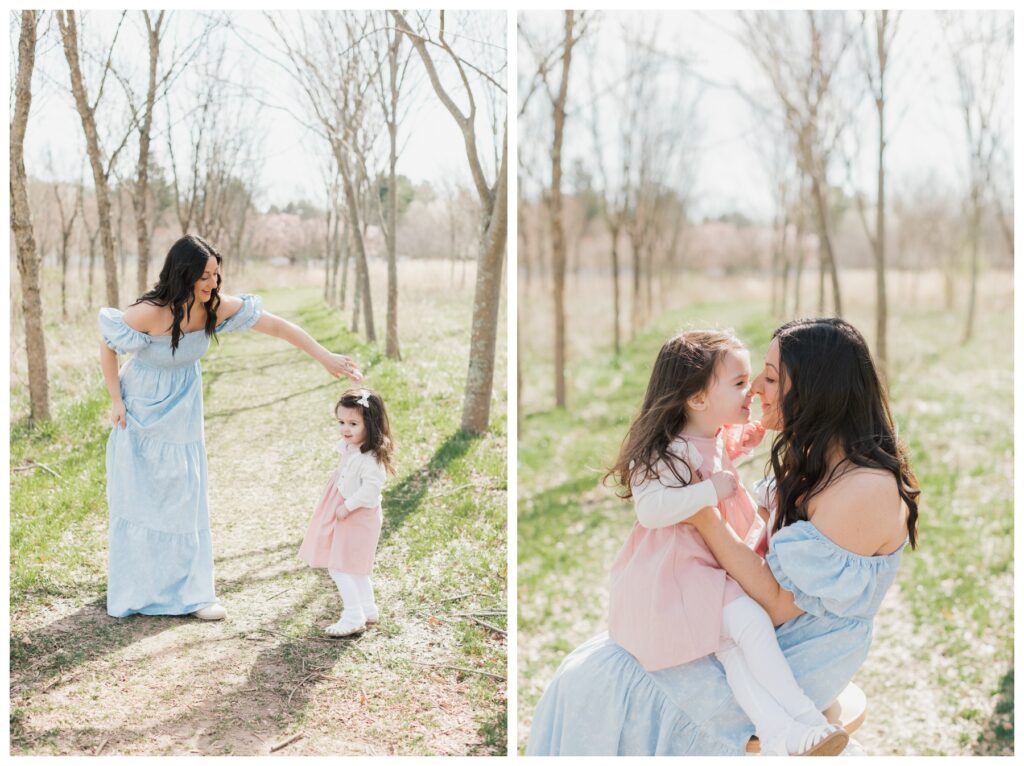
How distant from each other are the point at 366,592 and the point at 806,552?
129 cm

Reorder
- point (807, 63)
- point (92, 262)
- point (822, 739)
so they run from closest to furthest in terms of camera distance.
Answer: point (822, 739)
point (92, 262)
point (807, 63)

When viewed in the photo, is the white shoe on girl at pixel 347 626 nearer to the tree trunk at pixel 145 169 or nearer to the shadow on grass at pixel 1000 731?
the tree trunk at pixel 145 169

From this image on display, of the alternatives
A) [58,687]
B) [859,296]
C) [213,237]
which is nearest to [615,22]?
[213,237]

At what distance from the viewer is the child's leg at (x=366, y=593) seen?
2578 millimetres

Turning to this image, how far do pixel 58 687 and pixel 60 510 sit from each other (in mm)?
514

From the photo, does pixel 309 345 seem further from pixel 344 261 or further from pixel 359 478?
pixel 359 478

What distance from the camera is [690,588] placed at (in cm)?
190

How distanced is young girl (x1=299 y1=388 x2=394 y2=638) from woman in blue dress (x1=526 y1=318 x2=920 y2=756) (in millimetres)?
839

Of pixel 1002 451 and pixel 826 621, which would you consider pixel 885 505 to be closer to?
pixel 826 621

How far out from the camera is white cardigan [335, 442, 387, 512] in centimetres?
261

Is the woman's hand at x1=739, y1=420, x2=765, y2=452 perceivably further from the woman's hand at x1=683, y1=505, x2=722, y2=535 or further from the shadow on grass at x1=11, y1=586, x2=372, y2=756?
the shadow on grass at x1=11, y1=586, x2=372, y2=756

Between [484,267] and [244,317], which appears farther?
[484,267]

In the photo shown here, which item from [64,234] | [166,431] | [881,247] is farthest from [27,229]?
[881,247]

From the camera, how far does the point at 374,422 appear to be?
8.70ft
